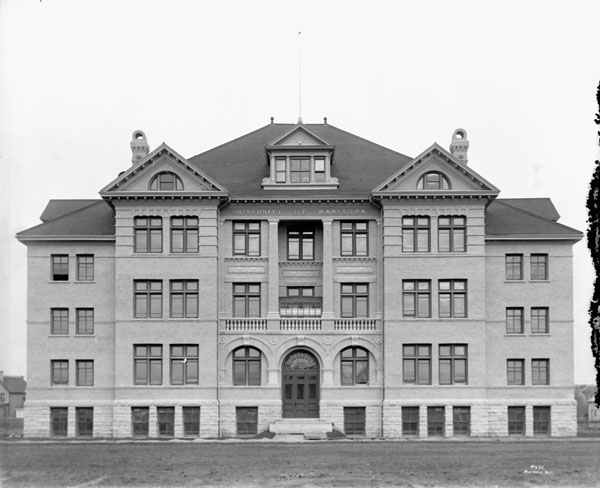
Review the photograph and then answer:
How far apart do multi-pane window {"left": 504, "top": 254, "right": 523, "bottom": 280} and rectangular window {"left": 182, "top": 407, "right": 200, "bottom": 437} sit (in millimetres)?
17060

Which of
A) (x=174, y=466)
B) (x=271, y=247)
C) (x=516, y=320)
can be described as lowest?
(x=174, y=466)

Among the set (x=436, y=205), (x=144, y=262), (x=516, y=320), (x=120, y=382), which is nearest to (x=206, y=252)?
(x=144, y=262)

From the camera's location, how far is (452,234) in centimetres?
5538

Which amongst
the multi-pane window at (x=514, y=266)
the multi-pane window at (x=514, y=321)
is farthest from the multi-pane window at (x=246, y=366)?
the multi-pane window at (x=514, y=266)

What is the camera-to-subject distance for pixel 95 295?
184 feet

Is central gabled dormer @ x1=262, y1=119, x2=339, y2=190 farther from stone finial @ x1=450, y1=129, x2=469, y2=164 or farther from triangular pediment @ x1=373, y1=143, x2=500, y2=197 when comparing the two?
stone finial @ x1=450, y1=129, x2=469, y2=164

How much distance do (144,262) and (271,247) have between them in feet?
20.8

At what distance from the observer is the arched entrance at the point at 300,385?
55688 millimetres

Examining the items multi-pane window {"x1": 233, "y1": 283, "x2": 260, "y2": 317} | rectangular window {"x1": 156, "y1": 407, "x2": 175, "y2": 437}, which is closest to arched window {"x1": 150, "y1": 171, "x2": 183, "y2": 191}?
multi-pane window {"x1": 233, "y1": 283, "x2": 260, "y2": 317}

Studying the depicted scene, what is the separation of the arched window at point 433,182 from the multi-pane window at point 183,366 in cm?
1382

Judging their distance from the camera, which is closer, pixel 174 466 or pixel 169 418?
pixel 174 466

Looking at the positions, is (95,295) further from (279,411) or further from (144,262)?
(279,411)

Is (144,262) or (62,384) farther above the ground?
(144,262)

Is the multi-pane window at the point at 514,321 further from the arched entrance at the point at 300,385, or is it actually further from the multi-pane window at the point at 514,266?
the arched entrance at the point at 300,385
